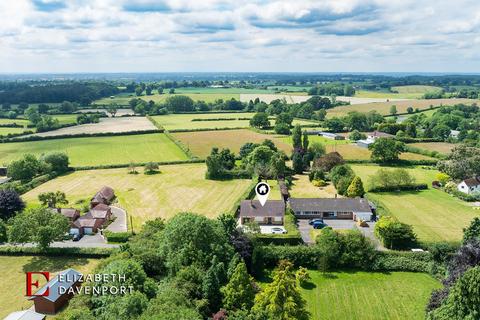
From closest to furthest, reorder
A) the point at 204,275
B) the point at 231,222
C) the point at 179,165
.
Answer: the point at 204,275, the point at 231,222, the point at 179,165

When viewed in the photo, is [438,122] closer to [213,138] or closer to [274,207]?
[213,138]

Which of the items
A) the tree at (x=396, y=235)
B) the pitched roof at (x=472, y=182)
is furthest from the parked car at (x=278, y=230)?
the pitched roof at (x=472, y=182)

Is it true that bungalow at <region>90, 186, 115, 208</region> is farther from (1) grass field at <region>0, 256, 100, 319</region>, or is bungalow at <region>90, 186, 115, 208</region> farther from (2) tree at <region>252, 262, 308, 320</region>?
(2) tree at <region>252, 262, 308, 320</region>

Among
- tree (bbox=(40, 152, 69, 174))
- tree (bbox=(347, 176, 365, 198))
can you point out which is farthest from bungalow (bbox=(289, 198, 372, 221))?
tree (bbox=(40, 152, 69, 174))

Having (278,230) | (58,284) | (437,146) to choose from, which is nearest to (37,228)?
(58,284)

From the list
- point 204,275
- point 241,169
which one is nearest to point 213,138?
point 241,169

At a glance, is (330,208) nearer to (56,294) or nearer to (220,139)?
(56,294)

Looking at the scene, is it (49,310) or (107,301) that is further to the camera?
(49,310)
